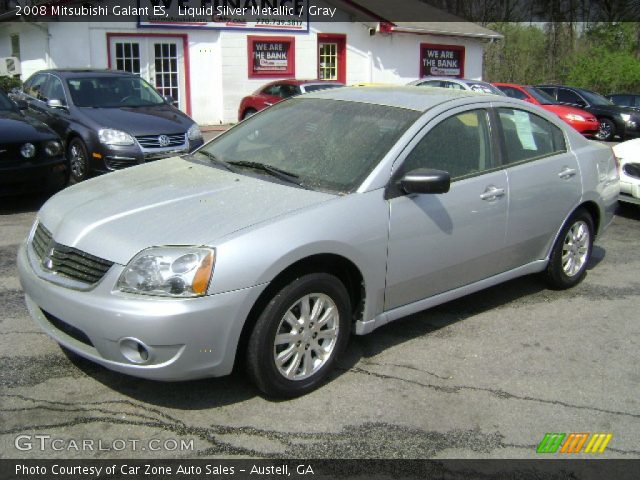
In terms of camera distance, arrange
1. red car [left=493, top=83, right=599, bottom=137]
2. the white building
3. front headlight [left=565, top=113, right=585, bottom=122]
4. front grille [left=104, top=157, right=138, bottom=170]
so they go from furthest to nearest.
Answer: front headlight [left=565, top=113, right=585, bottom=122], red car [left=493, top=83, right=599, bottom=137], the white building, front grille [left=104, top=157, right=138, bottom=170]

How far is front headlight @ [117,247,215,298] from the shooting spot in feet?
10.7

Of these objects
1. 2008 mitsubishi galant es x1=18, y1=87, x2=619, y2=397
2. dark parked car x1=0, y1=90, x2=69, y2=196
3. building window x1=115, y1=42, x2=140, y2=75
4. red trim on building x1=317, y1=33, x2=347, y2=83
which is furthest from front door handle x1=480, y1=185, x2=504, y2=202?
red trim on building x1=317, y1=33, x2=347, y2=83

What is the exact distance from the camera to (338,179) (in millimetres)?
4004

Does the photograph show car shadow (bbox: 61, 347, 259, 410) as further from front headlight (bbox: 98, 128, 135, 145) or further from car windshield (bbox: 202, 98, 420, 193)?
front headlight (bbox: 98, 128, 135, 145)

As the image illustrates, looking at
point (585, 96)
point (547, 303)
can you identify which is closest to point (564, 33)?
point (585, 96)

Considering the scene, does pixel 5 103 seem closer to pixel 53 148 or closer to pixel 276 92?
pixel 53 148

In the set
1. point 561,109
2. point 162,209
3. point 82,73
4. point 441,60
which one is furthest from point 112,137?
point 441,60

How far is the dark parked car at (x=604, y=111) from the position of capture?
18.2 meters

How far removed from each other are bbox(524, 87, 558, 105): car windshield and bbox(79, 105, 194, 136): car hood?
432 inches

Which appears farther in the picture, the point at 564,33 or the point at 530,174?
the point at 564,33

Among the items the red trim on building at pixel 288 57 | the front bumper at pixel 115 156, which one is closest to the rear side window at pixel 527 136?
the front bumper at pixel 115 156

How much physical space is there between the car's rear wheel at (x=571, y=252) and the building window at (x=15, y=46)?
16.6 meters

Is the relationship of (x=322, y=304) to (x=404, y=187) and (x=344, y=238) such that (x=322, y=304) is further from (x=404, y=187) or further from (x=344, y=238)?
(x=404, y=187)

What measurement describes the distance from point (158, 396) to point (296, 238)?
3.76 feet
